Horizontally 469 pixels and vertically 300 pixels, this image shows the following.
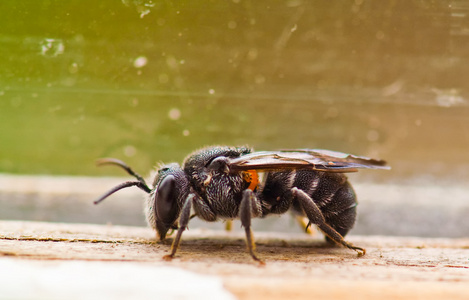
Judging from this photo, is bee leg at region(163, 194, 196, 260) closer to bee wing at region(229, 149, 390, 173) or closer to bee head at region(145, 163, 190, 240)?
bee head at region(145, 163, 190, 240)

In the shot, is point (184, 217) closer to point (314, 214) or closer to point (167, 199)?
point (167, 199)

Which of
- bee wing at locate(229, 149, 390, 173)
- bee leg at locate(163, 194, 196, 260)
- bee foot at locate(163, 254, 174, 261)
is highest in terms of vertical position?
bee wing at locate(229, 149, 390, 173)

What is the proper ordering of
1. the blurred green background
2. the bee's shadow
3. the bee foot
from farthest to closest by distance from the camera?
the blurred green background < the bee's shadow < the bee foot

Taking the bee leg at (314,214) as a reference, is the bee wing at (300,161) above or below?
above

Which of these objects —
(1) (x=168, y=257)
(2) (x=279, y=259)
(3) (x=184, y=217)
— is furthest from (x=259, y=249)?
(1) (x=168, y=257)

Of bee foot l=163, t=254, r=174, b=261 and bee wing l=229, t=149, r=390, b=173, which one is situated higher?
bee wing l=229, t=149, r=390, b=173

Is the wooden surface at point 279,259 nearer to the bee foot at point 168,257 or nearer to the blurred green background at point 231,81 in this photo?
the bee foot at point 168,257

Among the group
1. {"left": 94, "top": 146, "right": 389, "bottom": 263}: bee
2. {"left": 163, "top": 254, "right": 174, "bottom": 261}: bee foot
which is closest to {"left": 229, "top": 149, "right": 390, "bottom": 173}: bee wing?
{"left": 94, "top": 146, "right": 389, "bottom": 263}: bee

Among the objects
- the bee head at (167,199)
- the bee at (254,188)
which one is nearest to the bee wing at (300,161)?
the bee at (254,188)
